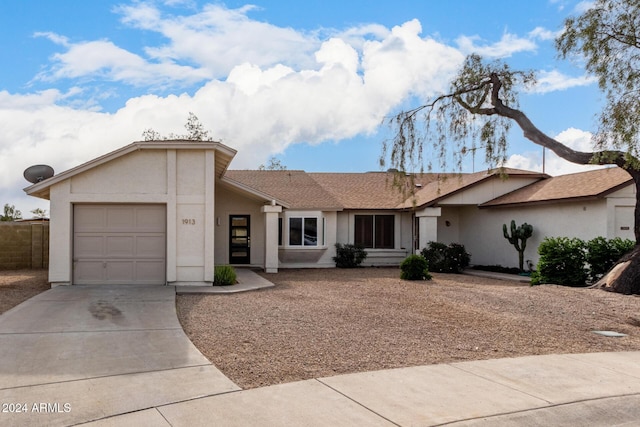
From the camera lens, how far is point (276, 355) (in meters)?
8.09

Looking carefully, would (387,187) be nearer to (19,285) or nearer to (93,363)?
(19,285)

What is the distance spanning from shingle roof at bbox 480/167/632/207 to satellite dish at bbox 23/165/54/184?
16.9 meters

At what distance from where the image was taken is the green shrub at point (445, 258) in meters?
23.0

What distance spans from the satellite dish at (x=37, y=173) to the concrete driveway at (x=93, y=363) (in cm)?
727

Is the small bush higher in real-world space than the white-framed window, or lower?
lower

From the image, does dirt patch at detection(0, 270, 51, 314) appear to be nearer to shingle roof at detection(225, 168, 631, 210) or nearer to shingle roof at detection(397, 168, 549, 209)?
shingle roof at detection(225, 168, 631, 210)

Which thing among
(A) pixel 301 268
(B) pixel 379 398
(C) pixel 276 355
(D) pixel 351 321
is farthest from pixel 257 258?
(B) pixel 379 398

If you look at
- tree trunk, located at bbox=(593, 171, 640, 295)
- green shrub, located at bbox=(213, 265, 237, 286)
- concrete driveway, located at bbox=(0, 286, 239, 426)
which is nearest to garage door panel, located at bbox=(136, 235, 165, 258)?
green shrub, located at bbox=(213, 265, 237, 286)

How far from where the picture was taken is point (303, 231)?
78.8ft

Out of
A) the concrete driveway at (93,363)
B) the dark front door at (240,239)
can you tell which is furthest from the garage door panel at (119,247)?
the dark front door at (240,239)

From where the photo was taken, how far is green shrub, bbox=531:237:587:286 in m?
17.4

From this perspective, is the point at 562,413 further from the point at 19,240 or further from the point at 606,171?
the point at 19,240

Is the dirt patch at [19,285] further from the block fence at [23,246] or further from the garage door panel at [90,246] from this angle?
the garage door panel at [90,246]

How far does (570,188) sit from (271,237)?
11075 millimetres
